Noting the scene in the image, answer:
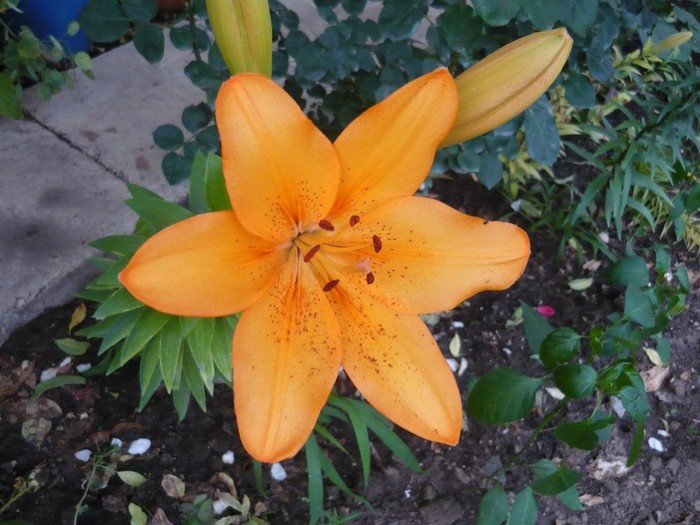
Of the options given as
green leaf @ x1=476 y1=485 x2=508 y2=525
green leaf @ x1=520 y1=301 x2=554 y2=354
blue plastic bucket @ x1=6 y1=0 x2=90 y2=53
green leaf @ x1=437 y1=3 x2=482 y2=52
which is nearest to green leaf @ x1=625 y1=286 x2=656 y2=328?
green leaf @ x1=520 y1=301 x2=554 y2=354

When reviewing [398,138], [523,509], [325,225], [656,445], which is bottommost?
[656,445]

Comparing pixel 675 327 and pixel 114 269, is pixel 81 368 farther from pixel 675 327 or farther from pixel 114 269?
pixel 675 327

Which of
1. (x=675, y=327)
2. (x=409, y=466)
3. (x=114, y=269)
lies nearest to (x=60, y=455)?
(x=114, y=269)

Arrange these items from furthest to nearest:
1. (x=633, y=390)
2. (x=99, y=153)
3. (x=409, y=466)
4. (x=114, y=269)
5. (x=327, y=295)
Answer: (x=99, y=153) < (x=409, y=466) < (x=633, y=390) < (x=114, y=269) < (x=327, y=295)

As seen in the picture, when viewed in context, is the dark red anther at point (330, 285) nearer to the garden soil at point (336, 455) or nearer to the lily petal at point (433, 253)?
the lily petal at point (433, 253)

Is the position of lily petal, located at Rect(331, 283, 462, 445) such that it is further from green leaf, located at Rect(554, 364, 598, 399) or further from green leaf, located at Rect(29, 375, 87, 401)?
green leaf, located at Rect(29, 375, 87, 401)

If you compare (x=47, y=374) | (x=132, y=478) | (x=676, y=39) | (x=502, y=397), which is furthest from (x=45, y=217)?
(x=676, y=39)

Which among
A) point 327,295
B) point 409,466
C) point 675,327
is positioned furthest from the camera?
point 675,327

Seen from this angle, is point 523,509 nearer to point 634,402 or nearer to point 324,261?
point 634,402
